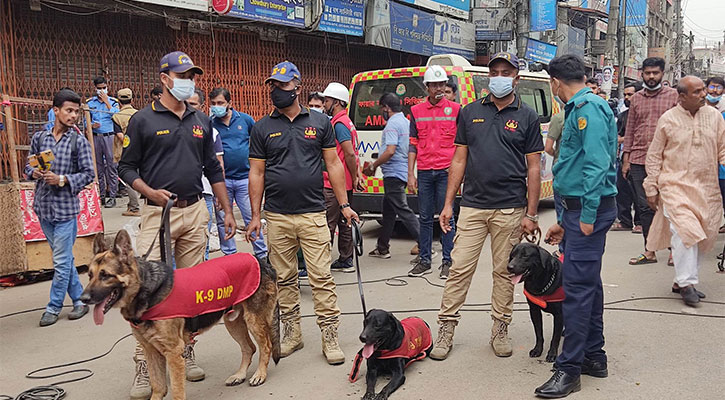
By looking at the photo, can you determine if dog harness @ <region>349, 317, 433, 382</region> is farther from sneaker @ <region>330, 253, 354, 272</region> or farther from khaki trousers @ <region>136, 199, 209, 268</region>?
sneaker @ <region>330, 253, 354, 272</region>

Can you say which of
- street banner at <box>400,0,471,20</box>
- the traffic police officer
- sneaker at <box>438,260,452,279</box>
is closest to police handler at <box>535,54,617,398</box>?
sneaker at <box>438,260,452,279</box>

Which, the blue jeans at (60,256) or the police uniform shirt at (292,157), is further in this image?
the blue jeans at (60,256)

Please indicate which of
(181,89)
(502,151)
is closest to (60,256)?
(181,89)

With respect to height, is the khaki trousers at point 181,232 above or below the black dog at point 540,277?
above

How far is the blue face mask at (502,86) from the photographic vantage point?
4246 mm

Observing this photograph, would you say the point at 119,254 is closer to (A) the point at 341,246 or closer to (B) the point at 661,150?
(A) the point at 341,246

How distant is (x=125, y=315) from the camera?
10.9 ft

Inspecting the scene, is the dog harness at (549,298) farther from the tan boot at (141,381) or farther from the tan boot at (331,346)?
the tan boot at (141,381)

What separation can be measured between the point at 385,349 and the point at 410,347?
9.8 inches

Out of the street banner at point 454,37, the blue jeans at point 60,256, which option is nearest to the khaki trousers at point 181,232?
the blue jeans at point 60,256

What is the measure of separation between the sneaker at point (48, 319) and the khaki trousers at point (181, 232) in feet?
6.04

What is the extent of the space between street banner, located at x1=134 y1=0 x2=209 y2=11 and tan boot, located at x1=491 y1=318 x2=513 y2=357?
8.10m

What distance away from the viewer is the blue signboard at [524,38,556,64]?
863 inches

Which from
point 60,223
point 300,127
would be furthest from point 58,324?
point 300,127
